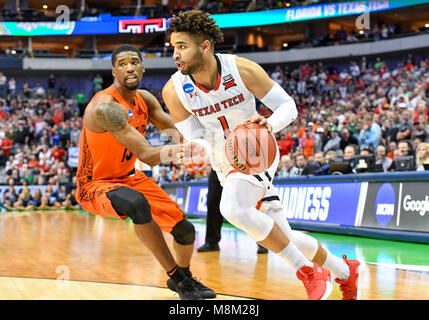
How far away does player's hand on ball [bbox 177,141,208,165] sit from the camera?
11.1 feet

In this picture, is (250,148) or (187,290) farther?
(187,290)

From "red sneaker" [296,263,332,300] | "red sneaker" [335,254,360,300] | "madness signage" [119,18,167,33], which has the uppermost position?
"madness signage" [119,18,167,33]

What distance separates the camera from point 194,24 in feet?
11.9

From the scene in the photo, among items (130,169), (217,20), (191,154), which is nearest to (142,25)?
(217,20)

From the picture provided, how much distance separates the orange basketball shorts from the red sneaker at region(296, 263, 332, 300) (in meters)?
1.15

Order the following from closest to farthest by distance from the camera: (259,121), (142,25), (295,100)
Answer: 1. (259,121)
2. (295,100)
3. (142,25)

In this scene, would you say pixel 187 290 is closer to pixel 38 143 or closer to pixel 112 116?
pixel 112 116

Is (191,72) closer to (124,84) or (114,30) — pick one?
(124,84)

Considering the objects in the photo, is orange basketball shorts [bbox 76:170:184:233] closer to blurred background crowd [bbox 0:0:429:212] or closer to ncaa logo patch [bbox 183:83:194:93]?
ncaa logo patch [bbox 183:83:194:93]

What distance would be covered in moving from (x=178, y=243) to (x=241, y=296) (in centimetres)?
67

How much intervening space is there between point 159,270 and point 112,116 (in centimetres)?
234

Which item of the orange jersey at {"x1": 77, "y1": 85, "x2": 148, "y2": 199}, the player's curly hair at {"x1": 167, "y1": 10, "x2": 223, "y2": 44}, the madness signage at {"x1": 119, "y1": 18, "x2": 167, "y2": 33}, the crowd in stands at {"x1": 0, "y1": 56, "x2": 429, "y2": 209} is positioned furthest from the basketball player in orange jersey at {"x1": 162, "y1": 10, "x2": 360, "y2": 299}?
the madness signage at {"x1": 119, "y1": 18, "x2": 167, "y2": 33}

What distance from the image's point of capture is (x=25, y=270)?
17.3 feet

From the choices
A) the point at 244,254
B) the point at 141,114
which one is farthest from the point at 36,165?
the point at 141,114
